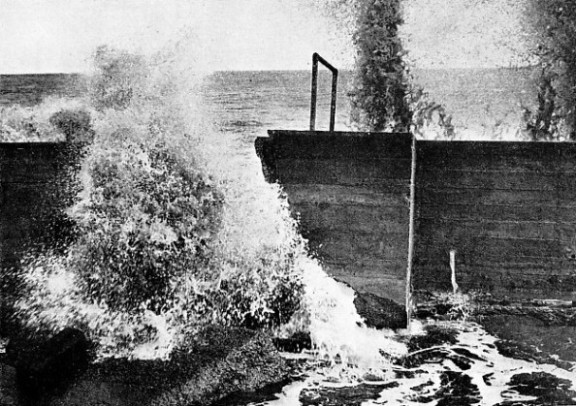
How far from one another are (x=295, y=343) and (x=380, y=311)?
3.14ft

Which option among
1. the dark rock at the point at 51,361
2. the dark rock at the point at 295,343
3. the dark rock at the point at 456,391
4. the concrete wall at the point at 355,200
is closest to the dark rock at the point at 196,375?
the dark rock at the point at 51,361

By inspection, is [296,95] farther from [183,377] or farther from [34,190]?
[183,377]

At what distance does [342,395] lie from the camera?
4484 mm

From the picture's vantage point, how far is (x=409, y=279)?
6051mm

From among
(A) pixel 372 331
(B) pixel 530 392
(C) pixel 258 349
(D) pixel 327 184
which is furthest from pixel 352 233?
(B) pixel 530 392

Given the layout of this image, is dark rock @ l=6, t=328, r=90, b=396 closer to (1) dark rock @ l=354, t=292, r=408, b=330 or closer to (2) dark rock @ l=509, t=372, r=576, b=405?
(1) dark rock @ l=354, t=292, r=408, b=330

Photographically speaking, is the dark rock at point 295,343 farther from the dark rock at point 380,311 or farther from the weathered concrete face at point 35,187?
the weathered concrete face at point 35,187

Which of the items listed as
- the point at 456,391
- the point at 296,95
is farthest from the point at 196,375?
the point at 296,95

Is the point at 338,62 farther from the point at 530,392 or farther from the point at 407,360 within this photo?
the point at 530,392

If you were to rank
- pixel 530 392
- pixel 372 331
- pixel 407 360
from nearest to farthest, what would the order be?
1. pixel 530 392
2. pixel 407 360
3. pixel 372 331

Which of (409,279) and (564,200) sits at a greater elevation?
(564,200)

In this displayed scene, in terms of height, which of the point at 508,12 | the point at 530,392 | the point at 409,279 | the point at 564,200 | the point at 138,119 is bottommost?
the point at 530,392

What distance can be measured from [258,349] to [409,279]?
1.98 m

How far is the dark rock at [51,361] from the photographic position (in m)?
4.30
